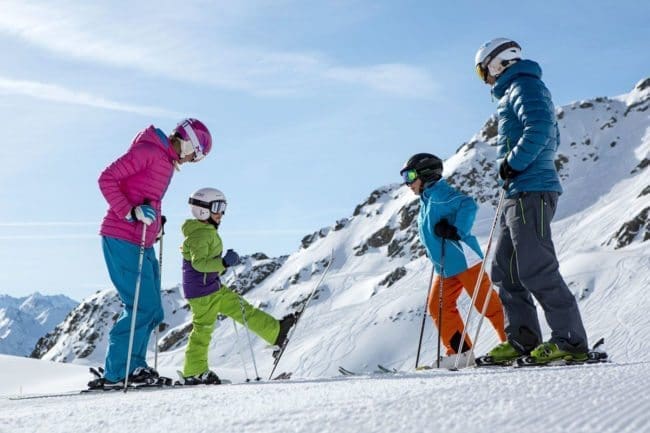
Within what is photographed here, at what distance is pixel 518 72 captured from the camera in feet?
16.0

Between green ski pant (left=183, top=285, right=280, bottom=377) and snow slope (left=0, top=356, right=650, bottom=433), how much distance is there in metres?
2.53

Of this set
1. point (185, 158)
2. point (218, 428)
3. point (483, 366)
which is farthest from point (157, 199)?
point (218, 428)

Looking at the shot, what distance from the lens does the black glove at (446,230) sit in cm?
572

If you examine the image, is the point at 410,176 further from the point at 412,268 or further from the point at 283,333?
the point at 412,268

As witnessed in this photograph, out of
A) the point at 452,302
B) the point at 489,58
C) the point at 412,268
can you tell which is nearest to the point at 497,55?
the point at 489,58

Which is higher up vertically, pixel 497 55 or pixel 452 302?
pixel 497 55

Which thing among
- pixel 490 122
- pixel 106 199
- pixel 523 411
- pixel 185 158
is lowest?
pixel 523 411

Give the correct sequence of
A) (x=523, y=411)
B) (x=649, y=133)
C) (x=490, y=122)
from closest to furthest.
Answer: (x=523, y=411), (x=649, y=133), (x=490, y=122)

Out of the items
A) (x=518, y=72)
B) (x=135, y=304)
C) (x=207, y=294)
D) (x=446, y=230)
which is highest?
(x=518, y=72)

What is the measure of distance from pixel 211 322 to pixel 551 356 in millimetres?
2948

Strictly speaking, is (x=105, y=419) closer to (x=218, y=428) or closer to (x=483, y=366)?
(x=218, y=428)

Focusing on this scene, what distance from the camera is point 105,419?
8.77 ft

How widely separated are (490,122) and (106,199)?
120m

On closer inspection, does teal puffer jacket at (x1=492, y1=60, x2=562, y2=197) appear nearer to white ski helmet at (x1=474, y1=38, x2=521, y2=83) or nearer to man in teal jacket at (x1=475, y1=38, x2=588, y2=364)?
man in teal jacket at (x1=475, y1=38, x2=588, y2=364)
